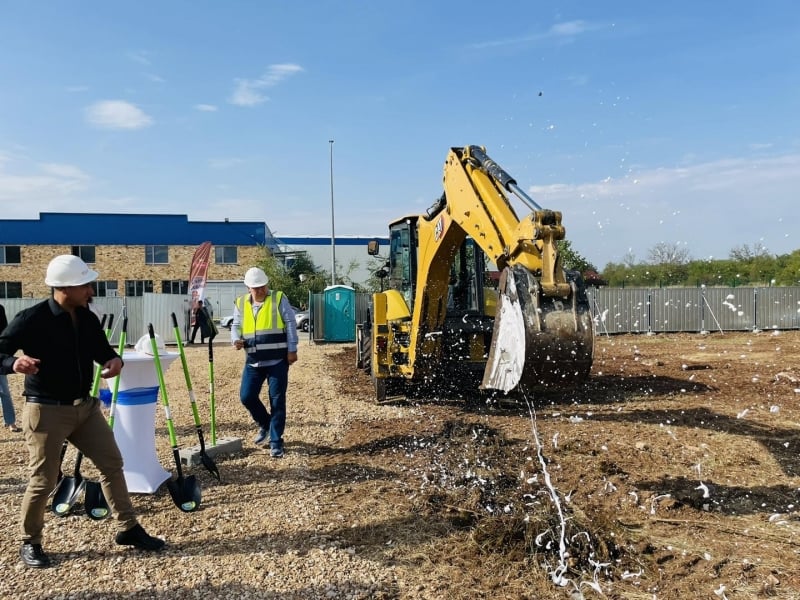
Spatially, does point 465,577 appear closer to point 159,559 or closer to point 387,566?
point 387,566

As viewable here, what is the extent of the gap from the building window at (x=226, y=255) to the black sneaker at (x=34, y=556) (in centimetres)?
4363

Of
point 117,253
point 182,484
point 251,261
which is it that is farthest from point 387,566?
point 117,253

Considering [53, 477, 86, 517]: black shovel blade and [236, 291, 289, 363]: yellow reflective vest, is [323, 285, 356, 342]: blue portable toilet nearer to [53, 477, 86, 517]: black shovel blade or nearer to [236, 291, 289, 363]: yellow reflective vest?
[236, 291, 289, 363]: yellow reflective vest

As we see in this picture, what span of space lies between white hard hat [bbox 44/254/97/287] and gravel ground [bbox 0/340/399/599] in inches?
Result: 73.1

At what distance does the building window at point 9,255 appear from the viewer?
45.2 m

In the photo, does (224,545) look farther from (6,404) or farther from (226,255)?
(226,255)

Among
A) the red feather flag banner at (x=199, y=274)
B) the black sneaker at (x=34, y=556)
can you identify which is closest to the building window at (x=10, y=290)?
the red feather flag banner at (x=199, y=274)

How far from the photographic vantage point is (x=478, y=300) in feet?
32.7

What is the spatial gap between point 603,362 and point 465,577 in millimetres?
12182

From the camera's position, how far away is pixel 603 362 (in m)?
15.3

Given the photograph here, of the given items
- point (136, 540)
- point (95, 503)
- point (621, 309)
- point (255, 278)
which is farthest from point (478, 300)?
point (621, 309)

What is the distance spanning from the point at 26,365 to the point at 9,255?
48.7 meters

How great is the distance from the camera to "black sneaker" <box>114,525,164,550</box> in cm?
440

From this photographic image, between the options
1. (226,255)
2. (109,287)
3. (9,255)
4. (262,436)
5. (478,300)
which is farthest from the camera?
(226,255)
